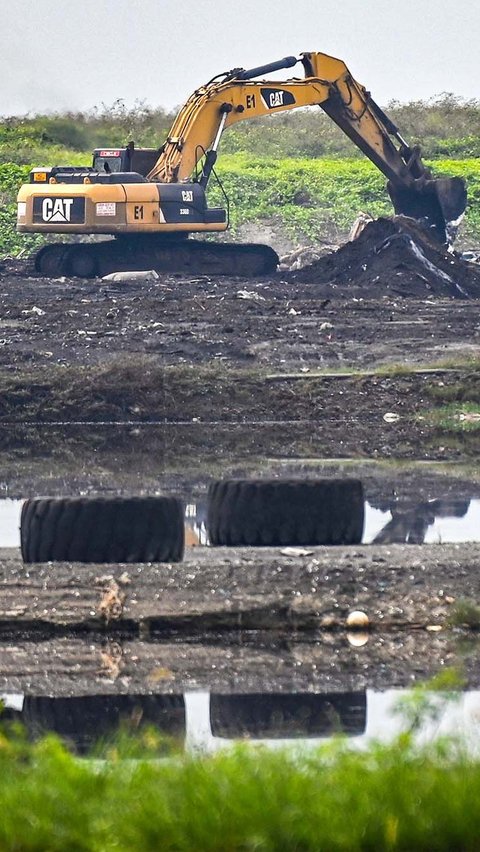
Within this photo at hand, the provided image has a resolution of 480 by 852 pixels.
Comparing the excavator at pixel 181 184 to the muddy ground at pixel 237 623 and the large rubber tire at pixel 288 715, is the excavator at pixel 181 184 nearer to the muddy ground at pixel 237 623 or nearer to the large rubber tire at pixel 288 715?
the muddy ground at pixel 237 623

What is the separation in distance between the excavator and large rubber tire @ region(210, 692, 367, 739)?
83.8 feet

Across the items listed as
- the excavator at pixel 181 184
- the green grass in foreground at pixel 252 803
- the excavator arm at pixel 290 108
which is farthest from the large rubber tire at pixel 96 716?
the excavator arm at pixel 290 108

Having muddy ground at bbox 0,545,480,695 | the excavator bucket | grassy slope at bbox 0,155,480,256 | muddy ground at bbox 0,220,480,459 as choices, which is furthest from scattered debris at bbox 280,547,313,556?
grassy slope at bbox 0,155,480,256

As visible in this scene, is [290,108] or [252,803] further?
[290,108]

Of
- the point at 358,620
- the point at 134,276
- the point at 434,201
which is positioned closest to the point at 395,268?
the point at 434,201

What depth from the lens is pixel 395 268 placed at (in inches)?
1270

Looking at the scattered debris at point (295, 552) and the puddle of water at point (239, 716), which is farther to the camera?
the scattered debris at point (295, 552)

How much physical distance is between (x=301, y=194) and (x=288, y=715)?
134 ft

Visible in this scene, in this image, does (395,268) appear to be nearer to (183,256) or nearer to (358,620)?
(183,256)

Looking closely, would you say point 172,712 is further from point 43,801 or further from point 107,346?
point 107,346

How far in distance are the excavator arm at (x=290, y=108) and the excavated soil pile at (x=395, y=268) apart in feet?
7.36

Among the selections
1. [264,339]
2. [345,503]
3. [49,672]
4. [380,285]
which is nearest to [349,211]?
[380,285]

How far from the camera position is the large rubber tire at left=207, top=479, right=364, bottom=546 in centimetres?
1068

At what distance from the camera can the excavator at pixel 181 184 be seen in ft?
107
